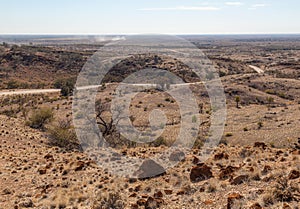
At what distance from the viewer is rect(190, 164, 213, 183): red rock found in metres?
10.3

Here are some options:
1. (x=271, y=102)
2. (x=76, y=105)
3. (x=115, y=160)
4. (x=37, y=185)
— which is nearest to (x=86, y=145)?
(x=115, y=160)

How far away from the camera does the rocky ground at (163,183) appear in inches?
320

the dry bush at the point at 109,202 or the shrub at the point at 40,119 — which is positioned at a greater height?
the dry bush at the point at 109,202

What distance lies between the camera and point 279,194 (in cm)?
757

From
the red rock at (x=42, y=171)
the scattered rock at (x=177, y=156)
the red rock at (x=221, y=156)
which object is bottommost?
the red rock at (x=42, y=171)

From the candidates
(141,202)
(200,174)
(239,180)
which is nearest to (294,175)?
(239,180)

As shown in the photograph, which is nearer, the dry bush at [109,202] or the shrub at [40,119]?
the dry bush at [109,202]

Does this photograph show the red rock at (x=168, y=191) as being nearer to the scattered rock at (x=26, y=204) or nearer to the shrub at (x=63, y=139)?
the scattered rock at (x=26, y=204)

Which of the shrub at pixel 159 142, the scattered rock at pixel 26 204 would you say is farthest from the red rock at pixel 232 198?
the shrub at pixel 159 142

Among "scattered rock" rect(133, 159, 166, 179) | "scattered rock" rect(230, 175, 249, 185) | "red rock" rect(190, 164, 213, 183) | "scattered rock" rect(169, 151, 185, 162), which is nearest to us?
"scattered rock" rect(230, 175, 249, 185)

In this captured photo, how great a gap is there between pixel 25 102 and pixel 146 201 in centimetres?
3096

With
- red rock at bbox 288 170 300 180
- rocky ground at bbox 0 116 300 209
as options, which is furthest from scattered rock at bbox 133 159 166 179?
red rock at bbox 288 170 300 180

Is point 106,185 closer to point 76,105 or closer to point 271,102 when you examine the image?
point 76,105

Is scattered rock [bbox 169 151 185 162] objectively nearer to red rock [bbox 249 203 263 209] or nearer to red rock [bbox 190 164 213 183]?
red rock [bbox 190 164 213 183]
